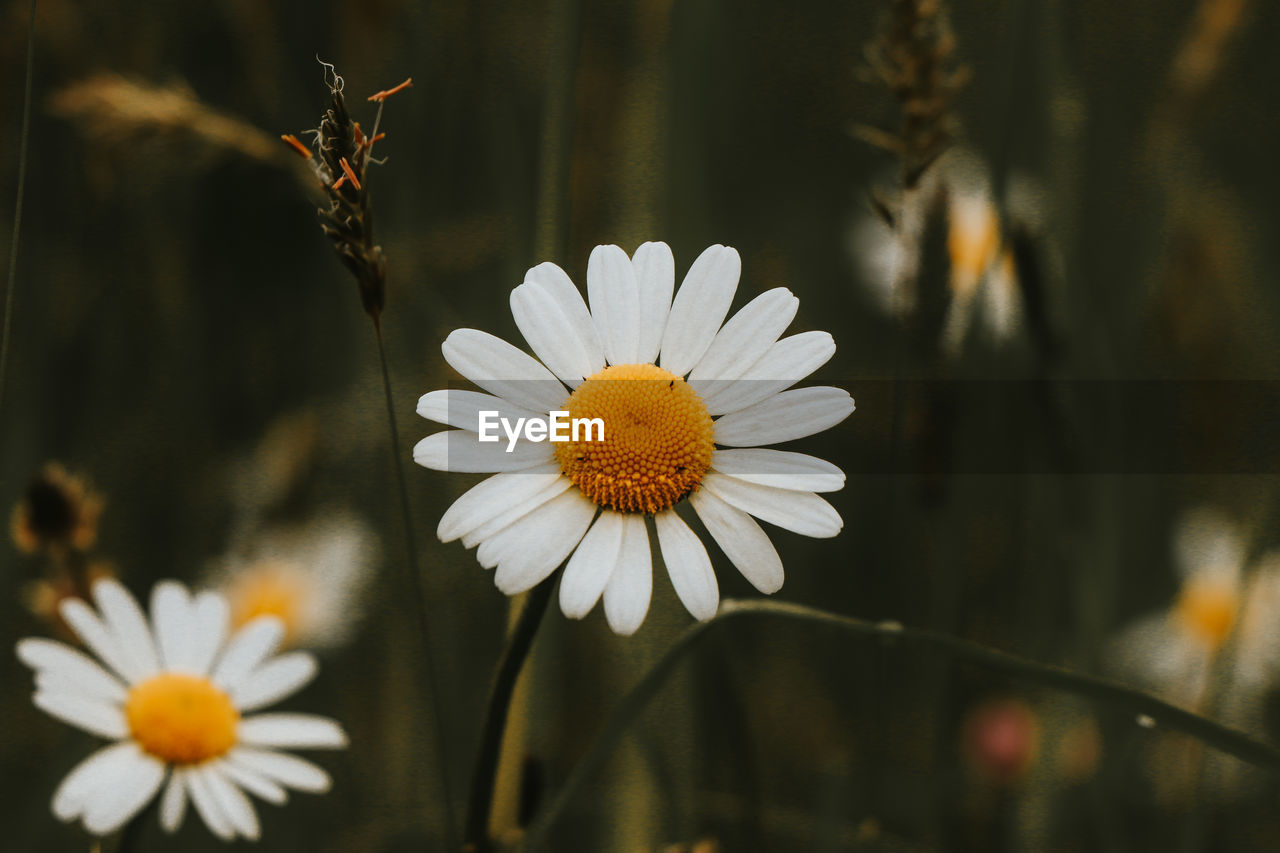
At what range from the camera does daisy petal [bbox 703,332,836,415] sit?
1.64 feet

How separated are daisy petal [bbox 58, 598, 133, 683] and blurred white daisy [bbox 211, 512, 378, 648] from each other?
0.56 metres

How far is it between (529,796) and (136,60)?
1125 mm

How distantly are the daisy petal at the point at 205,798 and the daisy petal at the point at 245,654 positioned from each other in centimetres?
6

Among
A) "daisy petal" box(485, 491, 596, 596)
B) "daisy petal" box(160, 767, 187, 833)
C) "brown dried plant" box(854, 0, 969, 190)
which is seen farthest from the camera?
"brown dried plant" box(854, 0, 969, 190)

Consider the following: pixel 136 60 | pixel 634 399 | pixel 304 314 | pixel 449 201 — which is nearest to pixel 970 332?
pixel 634 399

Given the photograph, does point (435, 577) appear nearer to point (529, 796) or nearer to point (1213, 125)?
point (529, 796)

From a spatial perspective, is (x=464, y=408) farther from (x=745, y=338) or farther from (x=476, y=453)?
(x=745, y=338)

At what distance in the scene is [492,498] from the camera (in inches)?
18.7

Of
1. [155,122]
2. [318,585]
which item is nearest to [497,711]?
[155,122]

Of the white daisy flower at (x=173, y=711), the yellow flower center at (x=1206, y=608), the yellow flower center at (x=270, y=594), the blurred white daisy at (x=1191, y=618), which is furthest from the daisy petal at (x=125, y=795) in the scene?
the yellow flower center at (x=1206, y=608)

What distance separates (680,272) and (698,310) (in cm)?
50

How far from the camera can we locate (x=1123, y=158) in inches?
58.8

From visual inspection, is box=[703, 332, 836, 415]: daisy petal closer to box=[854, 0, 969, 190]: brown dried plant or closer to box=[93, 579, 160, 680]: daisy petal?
box=[854, 0, 969, 190]: brown dried plant

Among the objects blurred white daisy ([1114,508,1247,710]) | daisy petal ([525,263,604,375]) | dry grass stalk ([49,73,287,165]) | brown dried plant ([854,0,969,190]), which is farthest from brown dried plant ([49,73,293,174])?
blurred white daisy ([1114,508,1247,710])
